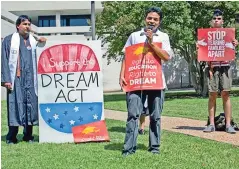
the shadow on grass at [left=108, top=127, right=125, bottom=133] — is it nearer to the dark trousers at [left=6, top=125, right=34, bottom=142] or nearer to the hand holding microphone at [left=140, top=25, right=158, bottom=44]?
the dark trousers at [left=6, top=125, right=34, bottom=142]

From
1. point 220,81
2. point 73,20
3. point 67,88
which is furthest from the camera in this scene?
point 73,20

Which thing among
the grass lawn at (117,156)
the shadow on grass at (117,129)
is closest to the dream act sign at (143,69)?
the grass lawn at (117,156)

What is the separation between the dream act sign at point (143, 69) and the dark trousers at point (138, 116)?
0.11 m

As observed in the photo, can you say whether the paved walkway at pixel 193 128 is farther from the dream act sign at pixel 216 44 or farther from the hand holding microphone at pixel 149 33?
the hand holding microphone at pixel 149 33

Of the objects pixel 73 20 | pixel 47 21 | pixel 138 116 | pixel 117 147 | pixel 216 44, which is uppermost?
pixel 73 20

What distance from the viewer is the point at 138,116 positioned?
6082mm

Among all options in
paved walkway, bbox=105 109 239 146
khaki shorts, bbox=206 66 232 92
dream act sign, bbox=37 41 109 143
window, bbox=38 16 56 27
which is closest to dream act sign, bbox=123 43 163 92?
dream act sign, bbox=37 41 109 143

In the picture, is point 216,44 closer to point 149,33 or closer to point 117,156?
point 149,33

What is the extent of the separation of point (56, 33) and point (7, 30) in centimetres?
1927

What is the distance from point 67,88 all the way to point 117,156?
1.83 meters

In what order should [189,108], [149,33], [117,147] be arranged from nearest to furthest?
[149,33], [117,147], [189,108]

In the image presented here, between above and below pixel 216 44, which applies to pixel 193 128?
below

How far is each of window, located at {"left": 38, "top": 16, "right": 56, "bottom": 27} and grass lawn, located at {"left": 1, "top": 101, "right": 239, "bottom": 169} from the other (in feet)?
155

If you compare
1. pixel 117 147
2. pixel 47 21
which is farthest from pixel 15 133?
pixel 47 21
